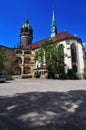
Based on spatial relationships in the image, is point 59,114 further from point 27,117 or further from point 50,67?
point 50,67

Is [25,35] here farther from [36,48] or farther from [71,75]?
[71,75]

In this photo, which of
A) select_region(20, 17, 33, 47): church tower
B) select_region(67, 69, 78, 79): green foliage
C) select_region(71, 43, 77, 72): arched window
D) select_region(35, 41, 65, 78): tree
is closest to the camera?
select_region(35, 41, 65, 78): tree

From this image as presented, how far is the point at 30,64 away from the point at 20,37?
24317 mm

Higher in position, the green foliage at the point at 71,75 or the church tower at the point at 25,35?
the church tower at the point at 25,35

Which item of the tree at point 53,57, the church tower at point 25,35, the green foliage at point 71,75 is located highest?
the church tower at point 25,35

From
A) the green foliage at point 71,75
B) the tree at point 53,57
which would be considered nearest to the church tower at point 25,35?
the tree at point 53,57

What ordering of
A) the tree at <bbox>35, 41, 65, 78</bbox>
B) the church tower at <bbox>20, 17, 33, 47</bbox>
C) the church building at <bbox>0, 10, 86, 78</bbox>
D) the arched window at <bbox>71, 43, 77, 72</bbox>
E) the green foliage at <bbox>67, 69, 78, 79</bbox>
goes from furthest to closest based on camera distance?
the church tower at <bbox>20, 17, 33, 47</bbox>, the arched window at <bbox>71, 43, 77, 72</bbox>, the church building at <bbox>0, 10, 86, 78</bbox>, the green foliage at <bbox>67, 69, 78, 79</bbox>, the tree at <bbox>35, 41, 65, 78</bbox>

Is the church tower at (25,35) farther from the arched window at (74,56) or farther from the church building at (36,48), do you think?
the arched window at (74,56)

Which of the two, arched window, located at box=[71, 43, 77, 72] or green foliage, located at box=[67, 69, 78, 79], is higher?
arched window, located at box=[71, 43, 77, 72]

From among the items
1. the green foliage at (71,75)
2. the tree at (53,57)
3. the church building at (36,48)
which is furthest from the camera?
the church building at (36,48)

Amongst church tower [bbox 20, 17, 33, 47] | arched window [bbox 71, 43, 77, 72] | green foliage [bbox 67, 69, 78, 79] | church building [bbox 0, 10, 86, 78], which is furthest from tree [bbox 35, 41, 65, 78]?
church tower [bbox 20, 17, 33, 47]

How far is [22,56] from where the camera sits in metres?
55.2

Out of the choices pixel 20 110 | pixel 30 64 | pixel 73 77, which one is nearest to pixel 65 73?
pixel 73 77

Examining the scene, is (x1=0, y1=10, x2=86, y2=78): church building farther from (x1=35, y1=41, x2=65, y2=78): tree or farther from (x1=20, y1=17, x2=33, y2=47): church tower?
(x1=35, y1=41, x2=65, y2=78): tree
